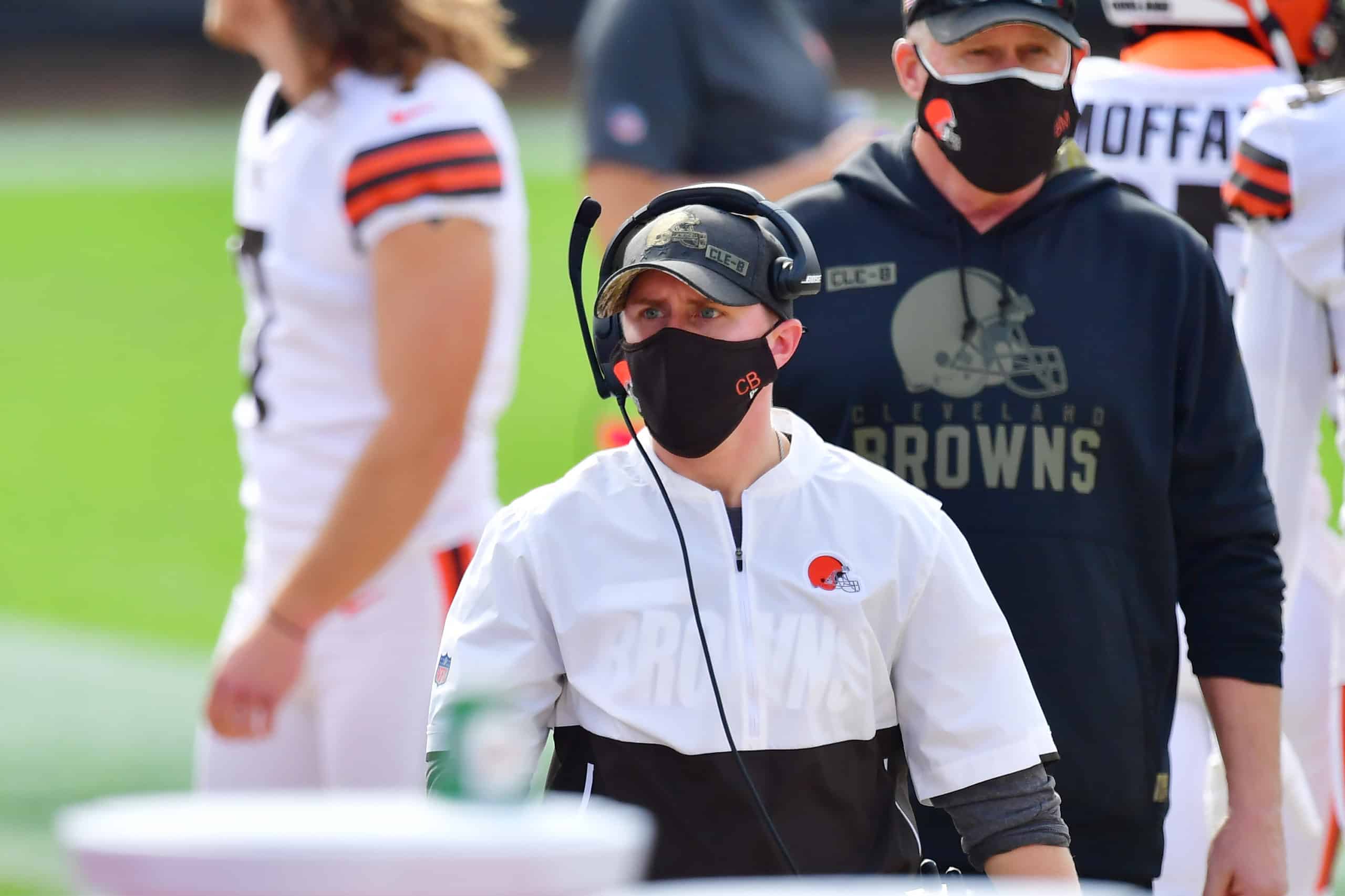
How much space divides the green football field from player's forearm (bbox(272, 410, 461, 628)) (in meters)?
2.02

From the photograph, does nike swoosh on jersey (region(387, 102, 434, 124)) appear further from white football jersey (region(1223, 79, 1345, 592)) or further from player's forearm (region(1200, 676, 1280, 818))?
player's forearm (region(1200, 676, 1280, 818))

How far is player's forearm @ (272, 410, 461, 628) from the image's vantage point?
3195 millimetres

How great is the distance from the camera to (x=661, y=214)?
2219mm

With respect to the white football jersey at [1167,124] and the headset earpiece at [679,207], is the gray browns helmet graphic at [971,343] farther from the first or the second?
the white football jersey at [1167,124]

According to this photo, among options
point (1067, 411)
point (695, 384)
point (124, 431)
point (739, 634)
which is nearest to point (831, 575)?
point (739, 634)

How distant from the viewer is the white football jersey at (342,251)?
3221 millimetres

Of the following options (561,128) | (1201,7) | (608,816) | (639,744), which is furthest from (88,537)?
→ (561,128)

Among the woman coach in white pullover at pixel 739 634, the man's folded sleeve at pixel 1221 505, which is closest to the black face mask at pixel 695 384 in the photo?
the woman coach in white pullover at pixel 739 634

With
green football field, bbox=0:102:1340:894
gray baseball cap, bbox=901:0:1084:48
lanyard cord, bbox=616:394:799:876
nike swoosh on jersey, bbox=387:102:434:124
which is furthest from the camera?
green football field, bbox=0:102:1340:894

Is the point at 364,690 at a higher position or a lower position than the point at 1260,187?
lower

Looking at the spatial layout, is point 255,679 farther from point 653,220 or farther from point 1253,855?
point 1253,855

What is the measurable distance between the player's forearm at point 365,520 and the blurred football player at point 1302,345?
1341 millimetres

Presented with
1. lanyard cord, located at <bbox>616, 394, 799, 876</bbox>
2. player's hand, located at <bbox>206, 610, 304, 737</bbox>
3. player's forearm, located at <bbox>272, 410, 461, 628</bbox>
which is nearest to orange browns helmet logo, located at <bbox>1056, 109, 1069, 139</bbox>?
lanyard cord, located at <bbox>616, 394, 799, 876</bbox>

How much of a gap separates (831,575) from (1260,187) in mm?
1326
